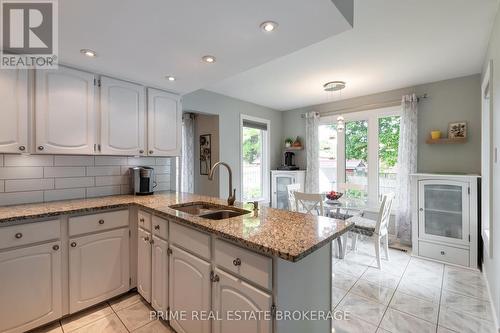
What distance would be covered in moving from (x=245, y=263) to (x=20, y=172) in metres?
2.20

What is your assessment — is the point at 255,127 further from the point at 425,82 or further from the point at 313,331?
the point at 313,331

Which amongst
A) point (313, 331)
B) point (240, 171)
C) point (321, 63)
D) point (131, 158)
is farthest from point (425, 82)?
point (131, 158)

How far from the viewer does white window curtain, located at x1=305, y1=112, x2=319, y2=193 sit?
444cm

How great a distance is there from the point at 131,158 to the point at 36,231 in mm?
1188

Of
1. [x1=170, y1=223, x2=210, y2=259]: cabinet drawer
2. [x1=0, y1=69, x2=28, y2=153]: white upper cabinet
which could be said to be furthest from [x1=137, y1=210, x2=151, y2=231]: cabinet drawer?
[x1=0, y1=69, x2=28, y2=153]: white upper cabinet

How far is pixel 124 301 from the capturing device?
6.88 ft

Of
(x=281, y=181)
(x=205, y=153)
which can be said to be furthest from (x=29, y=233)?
(x=281, y=181)

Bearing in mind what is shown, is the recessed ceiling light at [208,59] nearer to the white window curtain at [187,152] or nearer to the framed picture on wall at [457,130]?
the white window curtain at [187,152]

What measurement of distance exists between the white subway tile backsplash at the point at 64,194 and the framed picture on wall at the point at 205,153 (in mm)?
1939

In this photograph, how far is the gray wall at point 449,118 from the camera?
300 centimetres

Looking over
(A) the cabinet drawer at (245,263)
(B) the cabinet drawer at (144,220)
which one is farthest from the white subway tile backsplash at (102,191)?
(A) the cabinet drawer at (245,263)

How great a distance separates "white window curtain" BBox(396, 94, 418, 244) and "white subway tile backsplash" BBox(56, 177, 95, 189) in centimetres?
407

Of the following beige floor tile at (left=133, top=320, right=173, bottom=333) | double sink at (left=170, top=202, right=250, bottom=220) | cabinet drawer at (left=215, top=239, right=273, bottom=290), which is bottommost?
beige floor tile at (left=133, top=320, right=173, bottom=333)

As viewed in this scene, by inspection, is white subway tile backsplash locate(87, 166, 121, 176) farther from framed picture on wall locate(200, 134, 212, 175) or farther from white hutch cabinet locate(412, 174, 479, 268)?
white hutch cabinet locate(412, 174, 479, 268)
